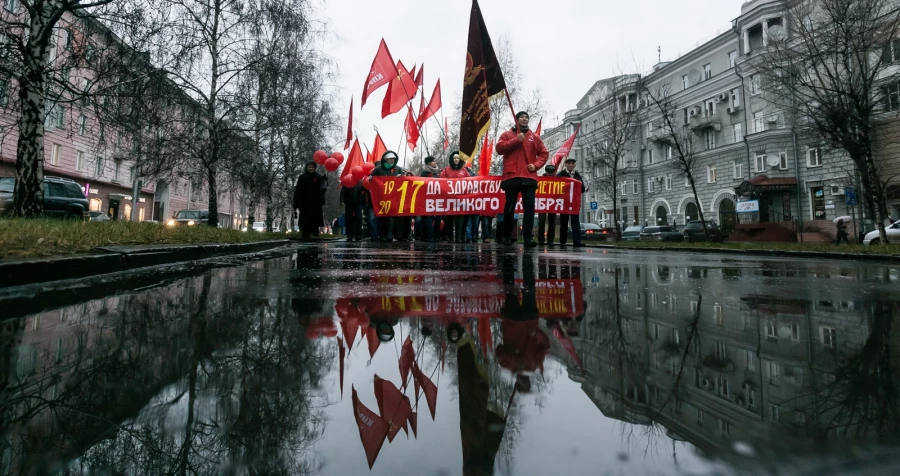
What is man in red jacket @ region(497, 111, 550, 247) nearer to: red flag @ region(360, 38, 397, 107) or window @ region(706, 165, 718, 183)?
red flag @ region(360, 38, 397, 107)

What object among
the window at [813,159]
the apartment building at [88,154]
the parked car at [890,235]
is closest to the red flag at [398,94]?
the apartment building at [88,154]

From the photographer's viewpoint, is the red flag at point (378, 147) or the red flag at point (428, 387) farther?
the red flag at point (378, 147)

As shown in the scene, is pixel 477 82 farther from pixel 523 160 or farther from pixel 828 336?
pixel 828 336

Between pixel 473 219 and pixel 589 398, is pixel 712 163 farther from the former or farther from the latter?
pixel 589 398

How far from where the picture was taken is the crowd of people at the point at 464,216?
8.09 metres

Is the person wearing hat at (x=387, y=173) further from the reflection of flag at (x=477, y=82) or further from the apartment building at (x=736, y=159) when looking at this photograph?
the apartment building at (x=736, y=159)

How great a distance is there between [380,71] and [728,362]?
18.1 metres

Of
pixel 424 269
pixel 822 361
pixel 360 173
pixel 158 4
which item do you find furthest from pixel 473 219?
pixel 822 361

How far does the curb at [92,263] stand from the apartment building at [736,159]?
26153mm

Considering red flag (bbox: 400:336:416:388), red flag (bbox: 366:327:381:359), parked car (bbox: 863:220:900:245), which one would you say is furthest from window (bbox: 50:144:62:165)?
parked car (bbox: 863:220:900:245)

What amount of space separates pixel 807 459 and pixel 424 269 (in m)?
3.62

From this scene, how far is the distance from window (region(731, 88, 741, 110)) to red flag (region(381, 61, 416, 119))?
29067mm

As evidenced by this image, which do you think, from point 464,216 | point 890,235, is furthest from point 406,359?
point 890,235

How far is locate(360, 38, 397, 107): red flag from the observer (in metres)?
17.5
